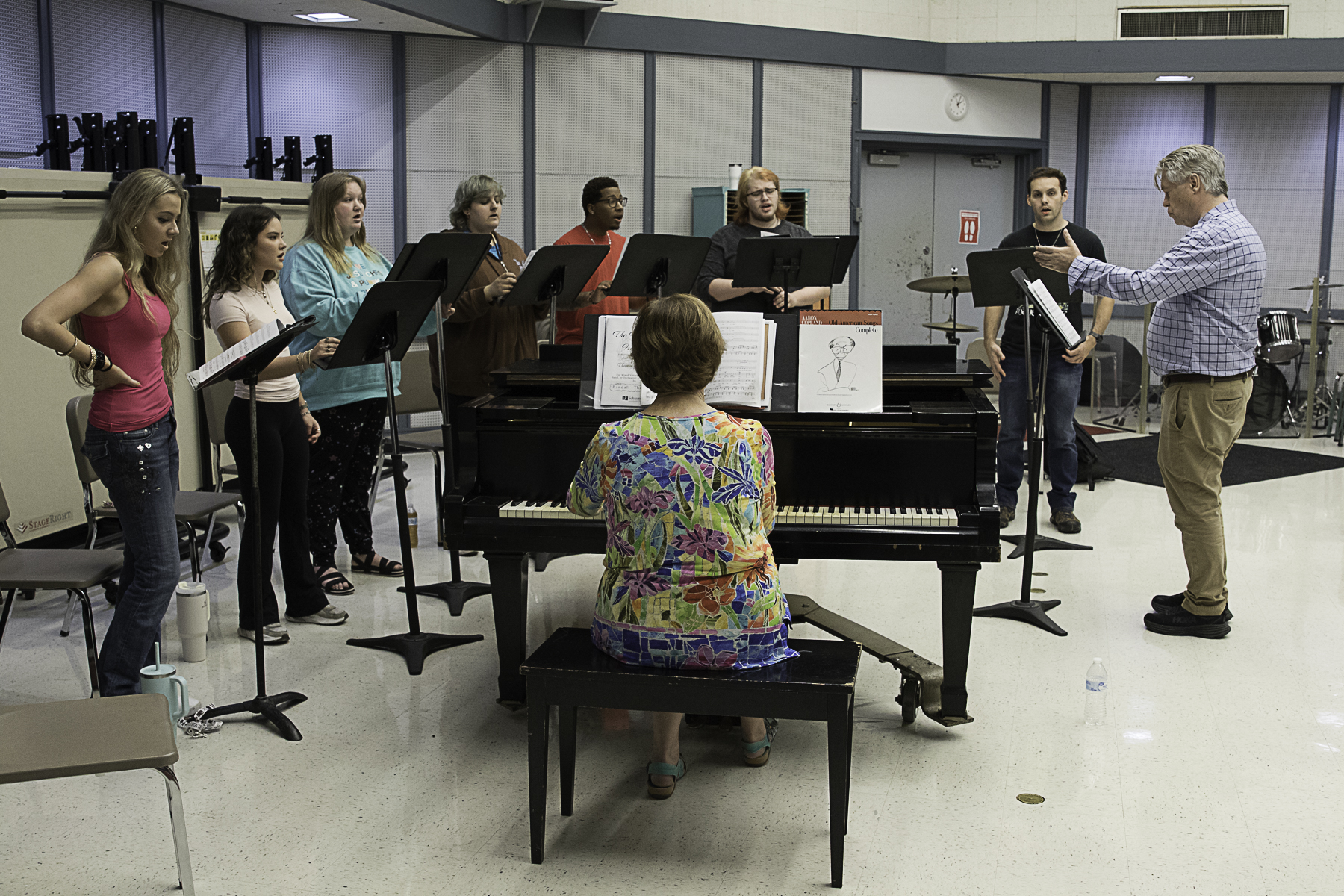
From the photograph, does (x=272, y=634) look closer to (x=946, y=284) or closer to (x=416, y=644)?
(x=416, y=644)

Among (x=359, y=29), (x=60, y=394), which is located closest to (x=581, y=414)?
(x=60, y=394)

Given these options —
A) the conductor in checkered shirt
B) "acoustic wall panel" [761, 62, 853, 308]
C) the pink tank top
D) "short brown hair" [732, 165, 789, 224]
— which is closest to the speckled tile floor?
the conductor in checkered shirt

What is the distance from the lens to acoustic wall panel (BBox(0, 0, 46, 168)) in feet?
19.0

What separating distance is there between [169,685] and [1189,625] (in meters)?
3.43

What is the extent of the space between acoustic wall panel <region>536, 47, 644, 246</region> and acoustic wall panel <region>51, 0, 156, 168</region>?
9.04 ft

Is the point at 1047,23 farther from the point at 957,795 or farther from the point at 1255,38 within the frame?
the point at 957,795

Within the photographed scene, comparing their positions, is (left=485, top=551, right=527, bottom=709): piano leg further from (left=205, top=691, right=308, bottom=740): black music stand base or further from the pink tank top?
the pink tank top

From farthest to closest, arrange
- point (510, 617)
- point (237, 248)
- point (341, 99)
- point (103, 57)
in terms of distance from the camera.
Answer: point (341, 99) < point (103, 57) < point (237, 248) < point (510, 617)

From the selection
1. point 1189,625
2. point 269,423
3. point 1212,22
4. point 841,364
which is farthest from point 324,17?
point 1212,22

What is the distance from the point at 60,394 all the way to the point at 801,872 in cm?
408

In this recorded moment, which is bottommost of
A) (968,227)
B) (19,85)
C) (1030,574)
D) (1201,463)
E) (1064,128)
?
(1030,574)

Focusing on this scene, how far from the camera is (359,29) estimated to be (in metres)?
8.01

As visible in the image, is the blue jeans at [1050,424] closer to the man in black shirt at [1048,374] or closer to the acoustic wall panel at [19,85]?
the man in black shirt at [1048,374]

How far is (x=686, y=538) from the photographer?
8.62ft
